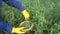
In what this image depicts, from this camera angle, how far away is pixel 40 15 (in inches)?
129

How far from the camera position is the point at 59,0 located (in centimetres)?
355

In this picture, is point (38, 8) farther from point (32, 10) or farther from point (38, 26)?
point (38, 26)

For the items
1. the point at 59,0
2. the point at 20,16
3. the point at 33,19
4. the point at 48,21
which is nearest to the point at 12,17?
the point at 20,16

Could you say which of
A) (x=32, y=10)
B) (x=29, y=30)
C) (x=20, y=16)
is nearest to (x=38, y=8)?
(x=32, y=10)

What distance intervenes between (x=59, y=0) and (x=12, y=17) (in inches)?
31.6

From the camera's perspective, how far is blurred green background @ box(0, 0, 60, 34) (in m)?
3.18

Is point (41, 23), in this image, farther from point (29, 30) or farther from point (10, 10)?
point (10, 10)

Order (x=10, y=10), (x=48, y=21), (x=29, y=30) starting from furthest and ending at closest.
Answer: (x=10, y=10) → (x=48, y=21) → (x=29, y=30)

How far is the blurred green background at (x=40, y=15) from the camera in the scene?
318 centimetres

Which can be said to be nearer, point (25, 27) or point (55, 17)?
point (25, 27)

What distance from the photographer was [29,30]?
3020mm

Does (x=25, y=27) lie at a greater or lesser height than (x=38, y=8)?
lesser

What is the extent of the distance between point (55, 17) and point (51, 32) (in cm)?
27

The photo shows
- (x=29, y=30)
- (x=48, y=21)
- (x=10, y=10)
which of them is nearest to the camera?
(x=29, y=30)
